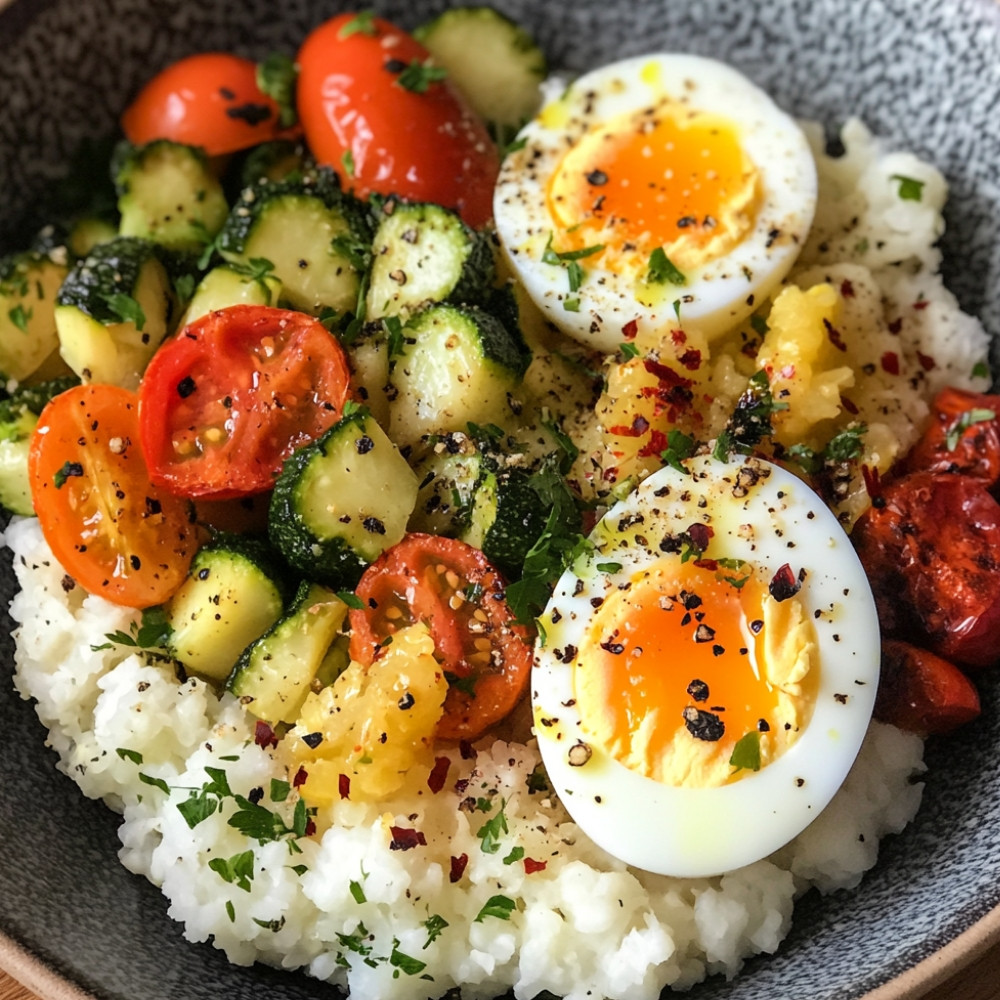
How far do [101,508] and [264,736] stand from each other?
654 millimetres

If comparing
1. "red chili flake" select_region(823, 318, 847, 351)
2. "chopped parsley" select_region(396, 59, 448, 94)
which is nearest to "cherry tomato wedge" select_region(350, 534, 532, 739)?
"red chili flake" select_region(823, 318, 847, 351)

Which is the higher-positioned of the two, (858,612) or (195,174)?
(195,174)

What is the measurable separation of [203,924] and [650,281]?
5.82 ft

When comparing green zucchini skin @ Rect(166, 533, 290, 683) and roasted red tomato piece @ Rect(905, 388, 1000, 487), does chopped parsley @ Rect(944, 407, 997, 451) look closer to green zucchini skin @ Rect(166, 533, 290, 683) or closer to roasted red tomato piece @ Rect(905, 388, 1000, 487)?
roasted red tomato piece @ Rect(905, 388, 1000, 487)

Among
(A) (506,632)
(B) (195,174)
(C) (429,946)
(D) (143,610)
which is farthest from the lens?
(B) (195,174)

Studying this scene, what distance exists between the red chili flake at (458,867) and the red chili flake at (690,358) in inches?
47.5

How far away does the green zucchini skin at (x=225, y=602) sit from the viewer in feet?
7.79

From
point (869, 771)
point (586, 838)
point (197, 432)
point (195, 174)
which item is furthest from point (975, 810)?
point (195, 174)

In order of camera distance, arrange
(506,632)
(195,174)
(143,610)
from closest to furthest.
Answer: (506,632), (143,610), (195,174)

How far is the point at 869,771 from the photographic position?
240 cm

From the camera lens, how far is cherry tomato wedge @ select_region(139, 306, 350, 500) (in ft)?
8.01

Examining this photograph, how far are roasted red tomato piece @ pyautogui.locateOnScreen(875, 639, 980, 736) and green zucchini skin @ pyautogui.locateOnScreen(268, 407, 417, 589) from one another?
115cm

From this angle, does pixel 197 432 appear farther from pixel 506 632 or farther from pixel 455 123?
pixel 455 123

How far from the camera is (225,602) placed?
2.37m
